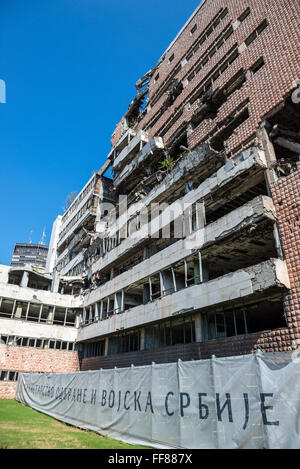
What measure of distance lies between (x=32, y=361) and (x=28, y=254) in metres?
99.6

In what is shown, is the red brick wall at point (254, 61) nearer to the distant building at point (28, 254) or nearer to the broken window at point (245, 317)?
the broken window at point (245, 317)

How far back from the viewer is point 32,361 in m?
26.2

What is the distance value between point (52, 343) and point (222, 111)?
991 inches

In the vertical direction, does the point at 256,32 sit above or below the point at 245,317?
above

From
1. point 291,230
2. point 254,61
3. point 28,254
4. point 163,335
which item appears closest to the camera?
point 291,230

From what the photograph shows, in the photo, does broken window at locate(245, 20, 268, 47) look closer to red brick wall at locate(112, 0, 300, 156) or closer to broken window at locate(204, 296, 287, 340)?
red brick wall at locate(112, 0, 300, 156)

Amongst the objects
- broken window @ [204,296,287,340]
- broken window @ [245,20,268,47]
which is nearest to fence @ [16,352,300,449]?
broken window @ [204,296,287,340]

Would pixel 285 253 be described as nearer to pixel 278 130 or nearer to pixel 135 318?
pixel 278 130

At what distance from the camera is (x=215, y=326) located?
1666 cm

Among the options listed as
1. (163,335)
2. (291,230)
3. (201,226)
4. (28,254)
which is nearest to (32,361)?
(163,335)

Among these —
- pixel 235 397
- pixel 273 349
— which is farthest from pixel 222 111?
pixel 235 397

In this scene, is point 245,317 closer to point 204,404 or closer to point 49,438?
point 204,404

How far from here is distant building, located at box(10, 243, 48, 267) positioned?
385 ft

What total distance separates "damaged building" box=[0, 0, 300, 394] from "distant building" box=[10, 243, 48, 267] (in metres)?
85.9
